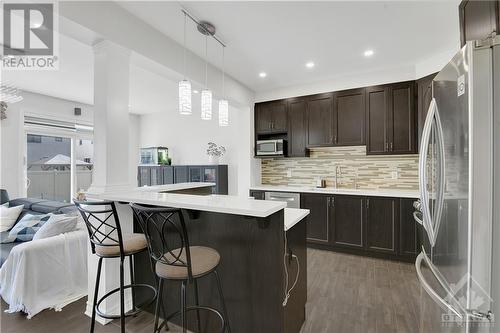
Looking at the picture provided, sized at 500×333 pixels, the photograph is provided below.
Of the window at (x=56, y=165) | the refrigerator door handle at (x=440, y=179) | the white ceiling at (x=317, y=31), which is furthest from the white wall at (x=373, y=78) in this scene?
the window at (x=56, y=165)

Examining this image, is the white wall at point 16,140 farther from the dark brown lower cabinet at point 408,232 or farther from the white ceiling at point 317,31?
the dark brown lower cabinet at point 408,232

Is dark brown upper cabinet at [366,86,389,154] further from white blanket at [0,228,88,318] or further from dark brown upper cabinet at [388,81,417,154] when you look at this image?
white blanket at [0,228,88,318]

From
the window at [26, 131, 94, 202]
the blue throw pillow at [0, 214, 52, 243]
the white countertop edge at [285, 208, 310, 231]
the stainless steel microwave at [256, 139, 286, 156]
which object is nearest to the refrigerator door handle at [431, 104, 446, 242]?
the white countertop edge at [285, 208, 310, 231]

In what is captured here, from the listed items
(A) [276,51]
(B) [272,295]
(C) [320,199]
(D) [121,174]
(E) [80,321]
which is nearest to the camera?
(B) [272,295]

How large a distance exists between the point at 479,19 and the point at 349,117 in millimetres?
2416

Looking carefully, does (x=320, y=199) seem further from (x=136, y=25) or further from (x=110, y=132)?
(x=136, y=25)

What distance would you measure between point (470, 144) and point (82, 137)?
6385mm

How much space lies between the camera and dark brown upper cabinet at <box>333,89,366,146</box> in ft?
11.8

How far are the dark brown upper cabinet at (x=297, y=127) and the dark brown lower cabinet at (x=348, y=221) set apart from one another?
106cm

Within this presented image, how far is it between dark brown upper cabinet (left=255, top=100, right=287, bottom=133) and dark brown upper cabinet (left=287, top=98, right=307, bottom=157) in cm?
12

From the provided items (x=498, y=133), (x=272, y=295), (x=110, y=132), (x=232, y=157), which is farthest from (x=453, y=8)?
(x=232, y=157)

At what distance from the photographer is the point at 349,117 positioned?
3.68 metres

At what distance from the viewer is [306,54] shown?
9.91 feet

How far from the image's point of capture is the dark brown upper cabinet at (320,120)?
382 centimetres
